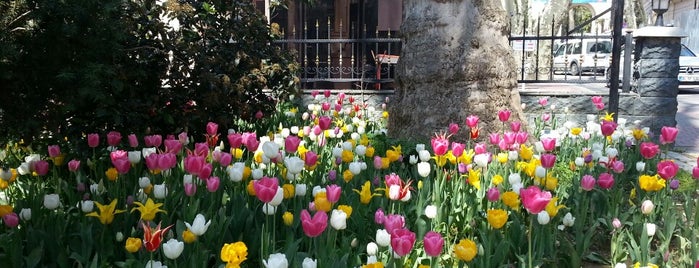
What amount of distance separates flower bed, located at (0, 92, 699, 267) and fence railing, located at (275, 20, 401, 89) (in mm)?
4641

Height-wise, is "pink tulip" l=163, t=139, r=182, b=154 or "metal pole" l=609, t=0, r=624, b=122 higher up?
"metal pole" l=609, t=0, r=624, b=122

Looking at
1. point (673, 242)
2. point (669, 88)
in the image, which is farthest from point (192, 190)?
point (669, 88)

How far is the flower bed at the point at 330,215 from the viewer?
2.35m

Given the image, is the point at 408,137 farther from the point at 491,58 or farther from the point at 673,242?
the point at 673,242

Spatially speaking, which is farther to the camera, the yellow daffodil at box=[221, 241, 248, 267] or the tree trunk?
the tree trunk

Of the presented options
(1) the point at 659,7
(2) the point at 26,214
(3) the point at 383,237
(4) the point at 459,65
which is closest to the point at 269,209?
(3) the point at 383,237

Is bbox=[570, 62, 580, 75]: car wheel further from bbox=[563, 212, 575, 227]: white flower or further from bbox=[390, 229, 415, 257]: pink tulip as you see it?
bbox=[390, 229, 415, 257]: pink tulip

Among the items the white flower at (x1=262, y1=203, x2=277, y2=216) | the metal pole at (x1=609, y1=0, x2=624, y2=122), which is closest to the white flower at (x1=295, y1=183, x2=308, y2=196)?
the white flower at (x1=262, y1=203, x2=277, y2=216)

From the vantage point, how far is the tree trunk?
18.2 ft

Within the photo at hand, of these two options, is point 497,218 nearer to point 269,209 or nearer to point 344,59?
point 269,209

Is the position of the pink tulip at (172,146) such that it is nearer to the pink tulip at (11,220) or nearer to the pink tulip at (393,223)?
the pink tulip at (11,220)

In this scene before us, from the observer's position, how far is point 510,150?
404 cm

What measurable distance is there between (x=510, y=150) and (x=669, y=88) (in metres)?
4.90

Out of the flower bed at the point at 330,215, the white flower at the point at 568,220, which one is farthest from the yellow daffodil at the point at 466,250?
the white flower at the point at 568,220
